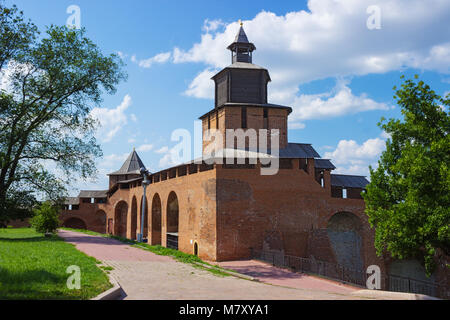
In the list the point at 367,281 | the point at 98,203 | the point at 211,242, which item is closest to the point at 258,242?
the point at 211,242

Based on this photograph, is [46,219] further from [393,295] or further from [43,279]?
[393,295]

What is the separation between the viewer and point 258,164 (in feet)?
62.1

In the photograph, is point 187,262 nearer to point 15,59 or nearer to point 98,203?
point 15,59

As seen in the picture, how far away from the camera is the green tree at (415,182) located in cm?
1182

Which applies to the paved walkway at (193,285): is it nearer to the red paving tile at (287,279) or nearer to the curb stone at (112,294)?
the red paving tile at (287,279)

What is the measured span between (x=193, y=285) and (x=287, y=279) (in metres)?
4.25

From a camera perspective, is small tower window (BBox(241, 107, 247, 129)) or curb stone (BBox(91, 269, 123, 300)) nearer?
curb stone (BBox(91, 269, 123, 300))

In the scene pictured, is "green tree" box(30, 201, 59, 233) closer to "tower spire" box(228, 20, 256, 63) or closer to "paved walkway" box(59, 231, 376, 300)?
"paved walkway" box(59, 231, 376, 300)

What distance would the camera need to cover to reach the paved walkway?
839 cm

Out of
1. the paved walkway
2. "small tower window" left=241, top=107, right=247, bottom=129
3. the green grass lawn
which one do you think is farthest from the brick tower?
the green grass lawn

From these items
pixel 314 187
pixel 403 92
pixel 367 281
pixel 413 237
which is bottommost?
pixel 367 281

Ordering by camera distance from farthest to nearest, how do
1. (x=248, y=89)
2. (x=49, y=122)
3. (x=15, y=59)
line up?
(x=248, y=89) → (x=49, y=122) → (x=15, y=59)

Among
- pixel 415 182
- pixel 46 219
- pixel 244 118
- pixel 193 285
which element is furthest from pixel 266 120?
pixel 46 219
